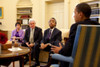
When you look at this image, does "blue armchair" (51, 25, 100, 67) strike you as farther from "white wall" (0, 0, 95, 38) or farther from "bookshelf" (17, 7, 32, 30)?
"bookshelf" (17, 7, 32, 30)

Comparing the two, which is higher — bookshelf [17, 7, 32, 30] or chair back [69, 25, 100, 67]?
bookshelf [17, 7, 32, 30]

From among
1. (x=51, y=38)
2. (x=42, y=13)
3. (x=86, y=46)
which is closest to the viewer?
(x=86, y=46)

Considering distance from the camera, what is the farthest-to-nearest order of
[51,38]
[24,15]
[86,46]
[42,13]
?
[24,15], [42,13], [51,38], [86,46]

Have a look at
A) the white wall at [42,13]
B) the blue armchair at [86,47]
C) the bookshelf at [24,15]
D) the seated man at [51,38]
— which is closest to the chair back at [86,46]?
the blue armchair at [86,47]

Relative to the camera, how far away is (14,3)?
20.5 ft

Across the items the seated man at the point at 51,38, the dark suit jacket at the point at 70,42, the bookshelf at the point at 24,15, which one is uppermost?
the bookshelf at the point at 24,15

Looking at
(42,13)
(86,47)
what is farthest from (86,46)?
(42,13)

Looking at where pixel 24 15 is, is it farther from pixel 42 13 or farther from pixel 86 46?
pixel 86 46

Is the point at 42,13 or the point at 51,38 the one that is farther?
the point at 42,13

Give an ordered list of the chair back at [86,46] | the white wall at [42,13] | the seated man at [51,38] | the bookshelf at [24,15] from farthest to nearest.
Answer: the bookshelf at [24,15] < the white wall at [42,13] < the seated man at [51,38] < the chair back at [86,46]

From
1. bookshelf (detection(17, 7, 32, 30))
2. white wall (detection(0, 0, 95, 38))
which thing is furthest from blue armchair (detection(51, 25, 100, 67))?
bookshelf (detection(17, 7, 32, 30))

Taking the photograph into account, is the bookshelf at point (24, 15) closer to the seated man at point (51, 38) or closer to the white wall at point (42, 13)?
the white wall at point (42, 13)

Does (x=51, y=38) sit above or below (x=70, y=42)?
below

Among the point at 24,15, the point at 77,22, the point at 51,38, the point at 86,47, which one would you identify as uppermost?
the point at 24,15
